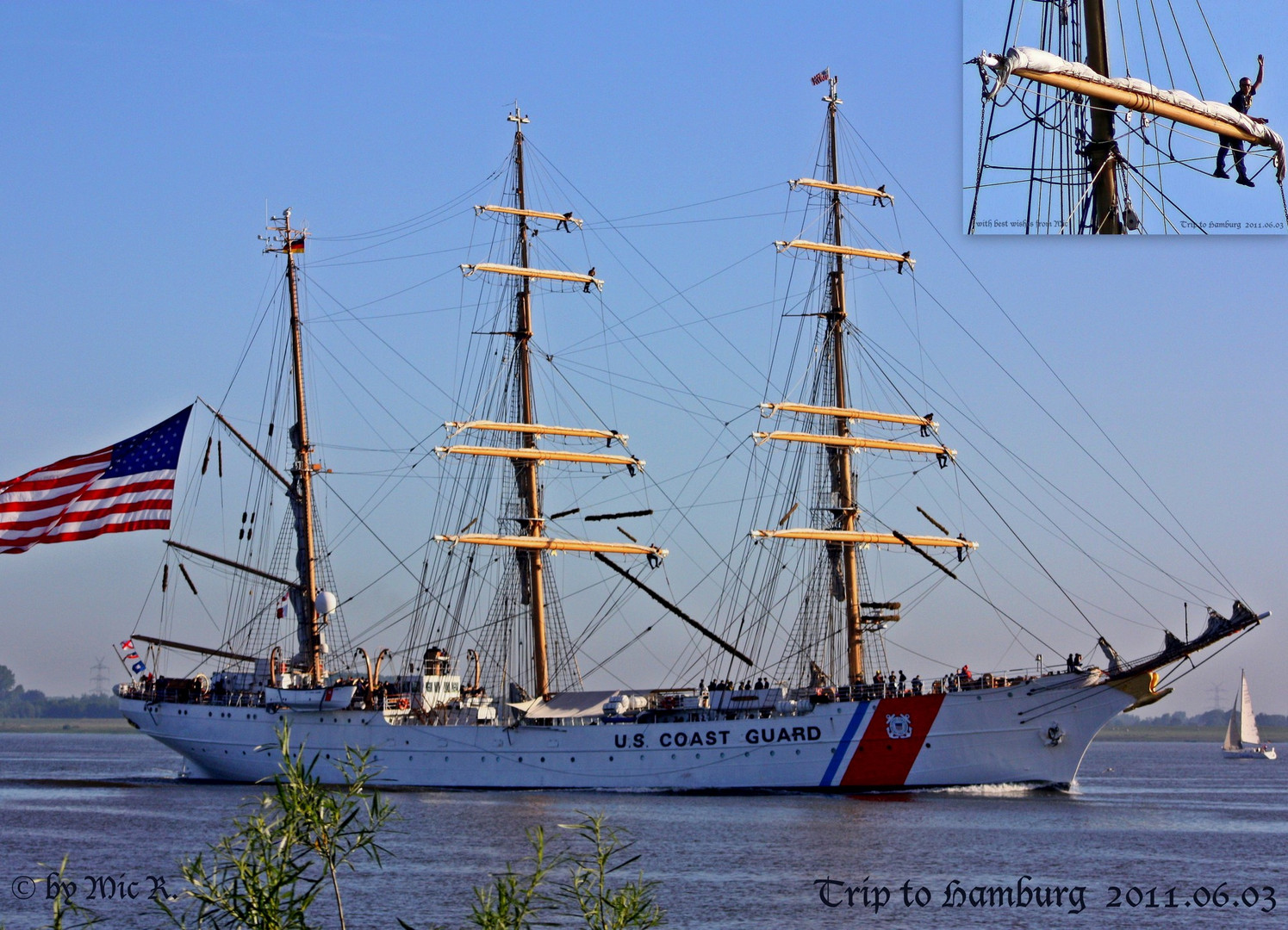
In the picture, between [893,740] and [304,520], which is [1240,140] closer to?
[893,740]

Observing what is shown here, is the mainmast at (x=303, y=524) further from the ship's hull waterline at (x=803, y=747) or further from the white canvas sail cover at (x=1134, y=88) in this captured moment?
the white canvas sail cover at (x=1134, y=88)

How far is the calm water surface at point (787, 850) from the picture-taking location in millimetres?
35656

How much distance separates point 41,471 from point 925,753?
32.4m

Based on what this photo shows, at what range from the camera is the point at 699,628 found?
6675 centimetres

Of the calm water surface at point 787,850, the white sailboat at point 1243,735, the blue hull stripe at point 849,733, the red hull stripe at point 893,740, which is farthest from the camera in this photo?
the white sailboat at point 1243,735

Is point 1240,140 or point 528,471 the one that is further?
point 528,471

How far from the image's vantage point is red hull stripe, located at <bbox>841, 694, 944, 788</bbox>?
190 feet

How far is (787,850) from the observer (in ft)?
144

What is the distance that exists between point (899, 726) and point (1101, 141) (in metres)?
39.7

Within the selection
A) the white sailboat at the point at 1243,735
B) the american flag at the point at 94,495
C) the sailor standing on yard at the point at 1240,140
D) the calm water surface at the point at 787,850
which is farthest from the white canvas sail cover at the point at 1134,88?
the white sailboat at the point at 1243,735

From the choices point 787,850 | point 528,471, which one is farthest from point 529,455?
point 787,850

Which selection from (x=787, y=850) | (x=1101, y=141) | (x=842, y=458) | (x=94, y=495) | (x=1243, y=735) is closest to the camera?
(x=1101, y=141)

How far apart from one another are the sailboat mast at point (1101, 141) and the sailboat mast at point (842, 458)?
4369 cm

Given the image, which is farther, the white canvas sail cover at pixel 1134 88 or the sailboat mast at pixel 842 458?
the sailboat mast at pixel 842 458
